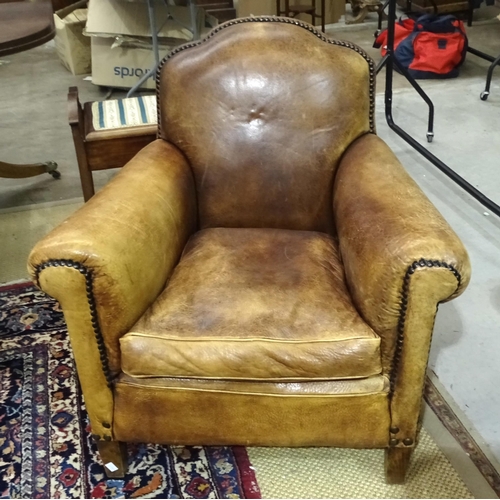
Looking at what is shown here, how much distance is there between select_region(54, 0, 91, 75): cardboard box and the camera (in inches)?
150

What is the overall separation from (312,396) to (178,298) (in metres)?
0.34

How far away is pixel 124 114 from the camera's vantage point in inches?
82.4

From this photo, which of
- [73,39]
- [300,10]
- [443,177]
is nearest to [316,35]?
[443,177]

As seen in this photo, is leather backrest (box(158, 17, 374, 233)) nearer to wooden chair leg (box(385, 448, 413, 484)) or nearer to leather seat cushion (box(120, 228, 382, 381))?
leather seat cushion (box(120, 228, 382, 381))

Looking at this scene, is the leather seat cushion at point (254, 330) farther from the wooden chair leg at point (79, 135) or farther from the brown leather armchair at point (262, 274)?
the wooden chair leg at point (79, 135)

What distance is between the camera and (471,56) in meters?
4.06

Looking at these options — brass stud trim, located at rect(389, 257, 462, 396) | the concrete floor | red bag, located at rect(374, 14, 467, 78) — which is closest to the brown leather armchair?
brass stud trim, located at rect(389, 257, 462, 396)

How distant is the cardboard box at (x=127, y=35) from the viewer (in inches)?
133

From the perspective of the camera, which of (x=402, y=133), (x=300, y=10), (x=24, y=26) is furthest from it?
(x=300, y=10)

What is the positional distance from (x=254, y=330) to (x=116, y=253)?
0.99ft

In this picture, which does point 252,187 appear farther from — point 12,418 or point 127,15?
point 127,15

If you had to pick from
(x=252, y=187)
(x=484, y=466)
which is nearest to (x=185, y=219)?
(x=252, y=187)

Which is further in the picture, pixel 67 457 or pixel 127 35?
pixel 127 35

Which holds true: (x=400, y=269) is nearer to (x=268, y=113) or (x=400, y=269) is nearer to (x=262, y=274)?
(x=262, y=274)
